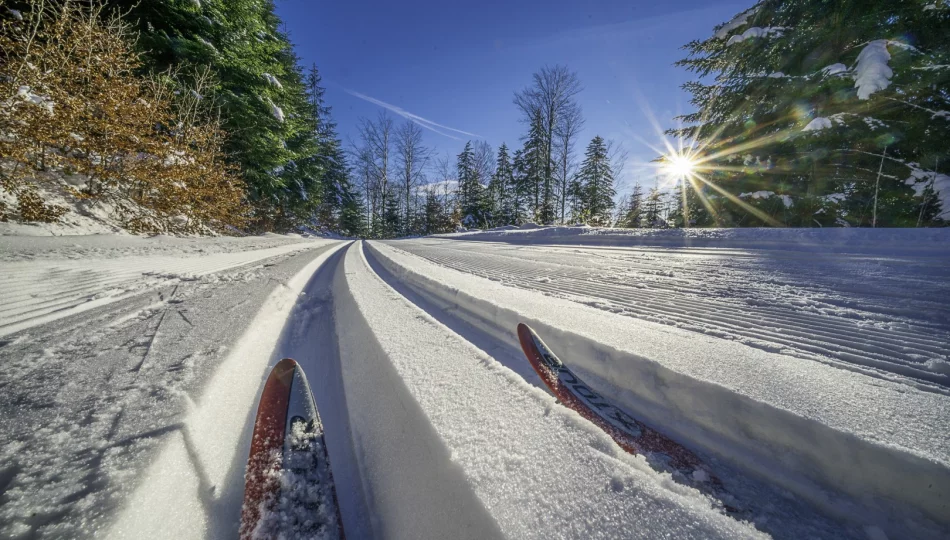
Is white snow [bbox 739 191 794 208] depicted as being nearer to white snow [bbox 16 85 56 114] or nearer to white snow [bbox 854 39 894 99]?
white snow [bbox 854 39 894 99]

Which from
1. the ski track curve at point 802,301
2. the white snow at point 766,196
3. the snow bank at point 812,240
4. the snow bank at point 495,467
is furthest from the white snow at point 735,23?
the snow bank at point 495,467

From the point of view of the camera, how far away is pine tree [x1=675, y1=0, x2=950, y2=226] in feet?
16.4

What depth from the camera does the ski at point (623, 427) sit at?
720mm

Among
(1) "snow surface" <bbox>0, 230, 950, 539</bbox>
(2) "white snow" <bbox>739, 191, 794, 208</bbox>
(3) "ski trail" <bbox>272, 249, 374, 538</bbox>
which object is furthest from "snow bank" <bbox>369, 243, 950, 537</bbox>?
(2) "white snow" <bbox>739, 191, 794, 208</bbox>

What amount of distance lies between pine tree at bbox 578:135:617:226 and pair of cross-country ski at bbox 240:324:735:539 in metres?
23.2

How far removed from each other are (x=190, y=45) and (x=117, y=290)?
8731mm

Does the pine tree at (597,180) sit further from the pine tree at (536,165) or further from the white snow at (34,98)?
the white snow at (34,98)

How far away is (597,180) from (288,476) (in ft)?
82.4

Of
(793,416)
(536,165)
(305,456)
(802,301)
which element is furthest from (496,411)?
(536,165)

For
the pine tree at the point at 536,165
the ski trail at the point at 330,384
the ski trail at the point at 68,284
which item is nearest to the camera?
the ski trail at the point at 330,384

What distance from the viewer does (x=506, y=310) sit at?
1653mm

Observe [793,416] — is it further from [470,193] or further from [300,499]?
[470,193]

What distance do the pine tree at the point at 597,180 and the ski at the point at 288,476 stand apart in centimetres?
2360

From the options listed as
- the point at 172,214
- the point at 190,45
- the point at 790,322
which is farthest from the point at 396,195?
the point at 790,322
